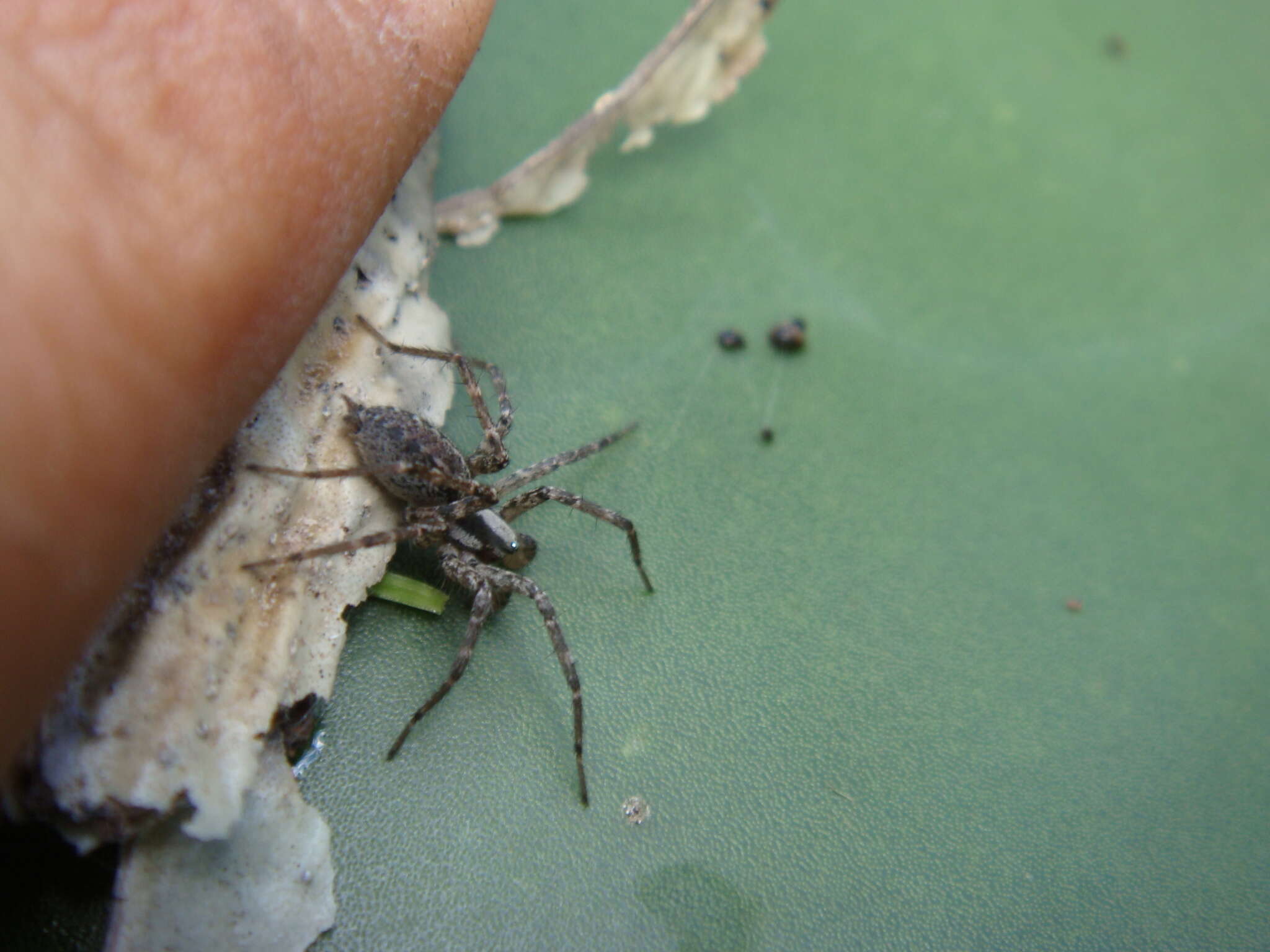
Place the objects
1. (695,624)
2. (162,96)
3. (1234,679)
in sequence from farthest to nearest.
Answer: (1234,679) < (695,624) < (162,96)

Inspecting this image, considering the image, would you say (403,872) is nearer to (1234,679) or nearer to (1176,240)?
(1234,679)

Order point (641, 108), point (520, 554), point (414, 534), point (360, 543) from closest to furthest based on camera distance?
point (360, 543) < point (414, 534) < point (520, 554) < point (641, 108)

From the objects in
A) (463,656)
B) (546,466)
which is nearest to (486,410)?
(546,466)

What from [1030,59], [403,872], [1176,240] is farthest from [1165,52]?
[403,872]

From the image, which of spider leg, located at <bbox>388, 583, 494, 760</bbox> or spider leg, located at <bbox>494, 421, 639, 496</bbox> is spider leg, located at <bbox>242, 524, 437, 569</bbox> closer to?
spider leg, located at <bbox>388, 583, 494, 760</bbox>

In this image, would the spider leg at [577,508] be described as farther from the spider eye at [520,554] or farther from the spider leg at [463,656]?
the spider leg at [463,656]

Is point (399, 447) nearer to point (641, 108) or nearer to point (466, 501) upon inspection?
point (466, 501)

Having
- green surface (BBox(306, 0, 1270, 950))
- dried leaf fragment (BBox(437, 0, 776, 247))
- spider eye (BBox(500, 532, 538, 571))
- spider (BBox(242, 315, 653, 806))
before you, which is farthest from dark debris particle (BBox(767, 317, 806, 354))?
spider eye (BBox(500, 532, 538, 571))
